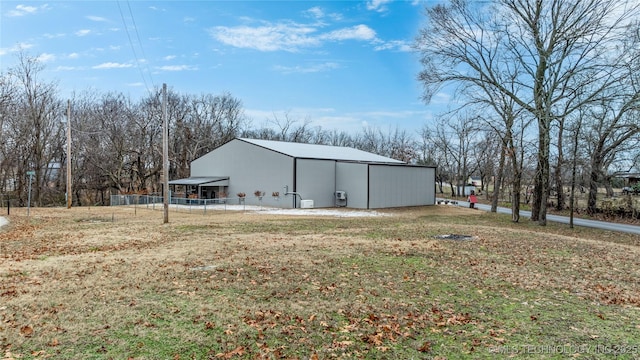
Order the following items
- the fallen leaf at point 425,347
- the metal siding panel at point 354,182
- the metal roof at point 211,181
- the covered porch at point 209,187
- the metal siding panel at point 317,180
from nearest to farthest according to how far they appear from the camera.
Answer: the fallen leaf at point 425,347
the metal siding panel at point 354,182
the metal siding panel at point 317,180
the metal roof at point 211,181
the covered porch at point 209,187

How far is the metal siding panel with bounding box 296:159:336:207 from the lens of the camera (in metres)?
25.6

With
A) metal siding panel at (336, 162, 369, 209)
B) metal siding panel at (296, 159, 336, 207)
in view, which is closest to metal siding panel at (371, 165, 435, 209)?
metal siding panel at (336, 162, 369, 209)

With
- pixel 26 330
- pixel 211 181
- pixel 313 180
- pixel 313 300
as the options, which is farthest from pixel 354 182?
pixel 26 330

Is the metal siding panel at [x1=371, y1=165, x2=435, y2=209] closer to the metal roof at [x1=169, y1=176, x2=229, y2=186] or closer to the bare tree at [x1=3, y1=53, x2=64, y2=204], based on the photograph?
the metal roof at [x1=169, y1=176, x2=229, y2=186]

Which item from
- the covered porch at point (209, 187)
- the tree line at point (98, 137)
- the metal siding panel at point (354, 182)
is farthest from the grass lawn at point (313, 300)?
the tree line at point (98, 137)

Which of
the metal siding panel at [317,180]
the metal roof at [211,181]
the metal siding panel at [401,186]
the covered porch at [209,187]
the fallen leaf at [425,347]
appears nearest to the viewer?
the fallen leaf at [425,347]

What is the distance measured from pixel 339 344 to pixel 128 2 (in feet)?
45.5

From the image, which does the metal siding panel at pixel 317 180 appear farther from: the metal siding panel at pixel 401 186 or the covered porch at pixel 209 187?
the covered porch at pixel 209 187

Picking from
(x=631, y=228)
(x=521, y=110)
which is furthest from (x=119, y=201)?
(x=631, y=228)

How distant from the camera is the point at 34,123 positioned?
29953mm

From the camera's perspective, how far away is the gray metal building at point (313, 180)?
83.3 ft

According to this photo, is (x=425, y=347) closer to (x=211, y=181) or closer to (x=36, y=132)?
(x=211, y=181)

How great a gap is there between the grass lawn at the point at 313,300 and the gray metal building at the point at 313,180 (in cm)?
1497

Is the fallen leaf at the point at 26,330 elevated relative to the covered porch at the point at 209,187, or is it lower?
lower
